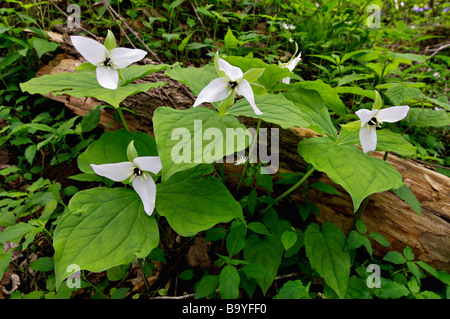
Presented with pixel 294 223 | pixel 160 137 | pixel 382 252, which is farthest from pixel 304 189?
pixel 160 137

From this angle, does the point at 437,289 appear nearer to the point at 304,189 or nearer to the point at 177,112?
the point at 304,189

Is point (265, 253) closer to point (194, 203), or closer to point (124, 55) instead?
point (194, 203)

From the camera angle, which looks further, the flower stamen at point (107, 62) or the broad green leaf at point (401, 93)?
the broad green leaf at point (401, 93)

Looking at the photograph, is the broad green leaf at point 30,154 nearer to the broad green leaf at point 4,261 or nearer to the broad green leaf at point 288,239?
the broad green leaf at point 4,261

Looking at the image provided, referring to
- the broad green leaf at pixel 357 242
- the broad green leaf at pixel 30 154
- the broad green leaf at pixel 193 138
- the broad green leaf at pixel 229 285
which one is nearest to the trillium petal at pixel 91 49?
the broad green leaf at pixel 193 138

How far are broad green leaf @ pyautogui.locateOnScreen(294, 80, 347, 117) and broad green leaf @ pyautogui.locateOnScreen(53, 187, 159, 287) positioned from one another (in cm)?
124

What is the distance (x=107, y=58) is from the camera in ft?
4.65

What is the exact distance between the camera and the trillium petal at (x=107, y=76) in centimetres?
139

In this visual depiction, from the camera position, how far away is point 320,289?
1658 millimetres

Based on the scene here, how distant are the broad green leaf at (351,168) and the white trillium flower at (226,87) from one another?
45cm

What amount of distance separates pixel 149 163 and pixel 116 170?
171 millimetres

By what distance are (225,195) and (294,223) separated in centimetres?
81

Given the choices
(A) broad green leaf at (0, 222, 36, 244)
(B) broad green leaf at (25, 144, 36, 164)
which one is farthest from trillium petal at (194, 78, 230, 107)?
(B) broad green leaf at (25, 144, 36, 164)

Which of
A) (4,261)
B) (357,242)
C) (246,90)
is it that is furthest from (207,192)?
(4,261)
